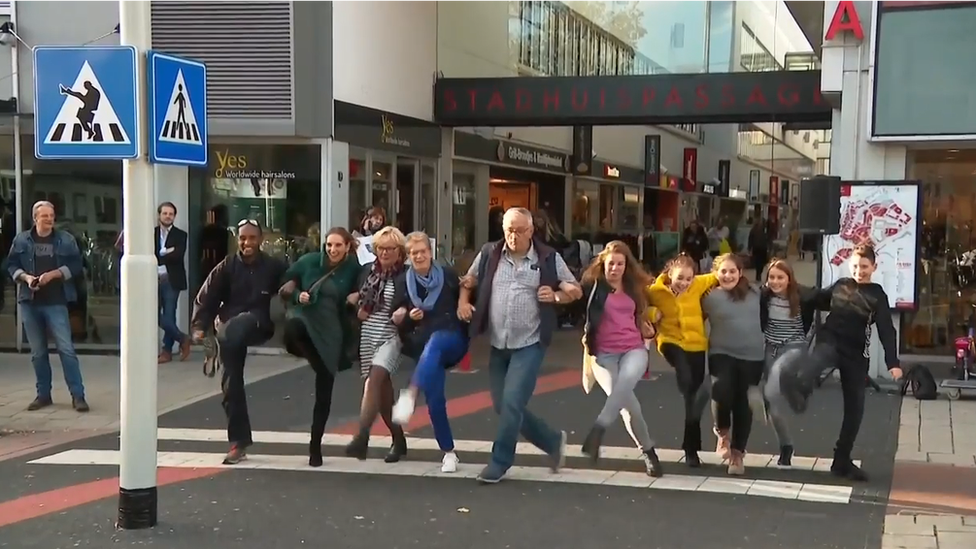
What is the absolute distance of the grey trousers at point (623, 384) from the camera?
21.5ft

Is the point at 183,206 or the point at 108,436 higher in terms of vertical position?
the point at 183,206

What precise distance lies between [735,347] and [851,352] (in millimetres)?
736

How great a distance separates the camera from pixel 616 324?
6.66 metres

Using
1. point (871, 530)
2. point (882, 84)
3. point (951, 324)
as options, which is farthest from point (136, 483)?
point (951, 324)

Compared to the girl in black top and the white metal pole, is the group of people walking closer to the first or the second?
the girl in black top

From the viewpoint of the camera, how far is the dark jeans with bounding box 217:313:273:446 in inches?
271

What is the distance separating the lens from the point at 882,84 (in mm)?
9930

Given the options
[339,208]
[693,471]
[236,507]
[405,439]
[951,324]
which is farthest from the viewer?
[339,208]

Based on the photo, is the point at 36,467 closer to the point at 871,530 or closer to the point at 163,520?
the point at 163,520

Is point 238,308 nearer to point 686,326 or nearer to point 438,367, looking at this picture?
point 438,367

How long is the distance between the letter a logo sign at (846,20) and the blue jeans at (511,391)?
17.9 ft

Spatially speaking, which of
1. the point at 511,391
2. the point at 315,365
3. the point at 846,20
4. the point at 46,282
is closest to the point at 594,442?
the point at 511,391

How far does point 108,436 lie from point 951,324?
874 centimetres

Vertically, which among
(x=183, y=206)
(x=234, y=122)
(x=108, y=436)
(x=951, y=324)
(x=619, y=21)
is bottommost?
(x=108, y=436)
